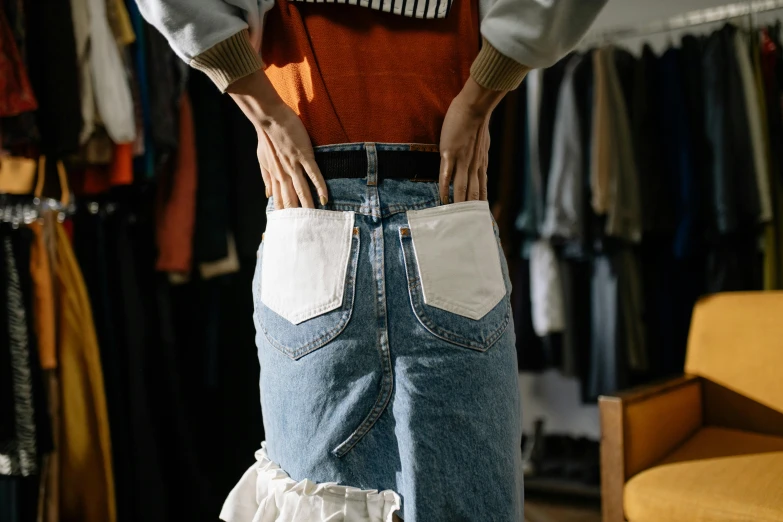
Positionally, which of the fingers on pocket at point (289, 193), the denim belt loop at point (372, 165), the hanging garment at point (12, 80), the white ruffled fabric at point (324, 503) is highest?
the hanging garment at point (12, 80)

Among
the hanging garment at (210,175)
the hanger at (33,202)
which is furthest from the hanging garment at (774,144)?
the hanger at (33,202)

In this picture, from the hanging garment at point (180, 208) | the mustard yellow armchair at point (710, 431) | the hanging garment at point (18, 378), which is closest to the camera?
the mustard yellow armchair at point (710, 431)

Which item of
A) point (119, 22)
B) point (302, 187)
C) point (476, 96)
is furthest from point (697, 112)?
point (302, 187)

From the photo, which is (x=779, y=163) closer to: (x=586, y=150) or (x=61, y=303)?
(x=586, y=150)

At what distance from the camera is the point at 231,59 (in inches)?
28.7

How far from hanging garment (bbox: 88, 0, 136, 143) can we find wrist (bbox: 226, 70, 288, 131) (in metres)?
1.32

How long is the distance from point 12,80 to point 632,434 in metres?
1.69

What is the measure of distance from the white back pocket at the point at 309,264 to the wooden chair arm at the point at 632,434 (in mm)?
1091

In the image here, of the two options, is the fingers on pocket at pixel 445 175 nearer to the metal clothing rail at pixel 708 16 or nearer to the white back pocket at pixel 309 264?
the white back pocket at pixel 309 264

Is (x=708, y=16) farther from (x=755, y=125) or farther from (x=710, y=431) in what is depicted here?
(x=710, y=431)

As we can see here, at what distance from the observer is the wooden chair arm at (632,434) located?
1.61m

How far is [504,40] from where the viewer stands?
0.71 metres

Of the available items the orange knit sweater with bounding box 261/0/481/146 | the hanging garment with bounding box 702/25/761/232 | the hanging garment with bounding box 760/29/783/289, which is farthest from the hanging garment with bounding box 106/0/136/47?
the hanging garment with bounding box 760/29/783/289

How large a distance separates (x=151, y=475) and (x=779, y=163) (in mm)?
2321
